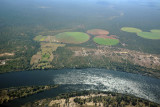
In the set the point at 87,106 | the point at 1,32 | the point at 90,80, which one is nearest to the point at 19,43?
the point at 1,32

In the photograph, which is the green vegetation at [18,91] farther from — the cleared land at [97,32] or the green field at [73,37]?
the cleared land at [97,32]

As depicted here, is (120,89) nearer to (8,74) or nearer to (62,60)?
(62,60)

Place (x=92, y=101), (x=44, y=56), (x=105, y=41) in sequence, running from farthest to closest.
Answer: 1. (x=105, y=41)
2. (x=44, y=56)
3. (x=92, y=101)

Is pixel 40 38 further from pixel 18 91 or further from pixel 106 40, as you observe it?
pixel 18 91

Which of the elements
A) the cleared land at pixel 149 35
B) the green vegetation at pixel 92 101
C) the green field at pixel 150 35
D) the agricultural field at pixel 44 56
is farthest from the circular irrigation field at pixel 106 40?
the green vegetation at pixel 92 101

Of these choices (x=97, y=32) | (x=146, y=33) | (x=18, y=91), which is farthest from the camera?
(x=97, y=32)

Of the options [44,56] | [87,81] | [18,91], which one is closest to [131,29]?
[87,81]
